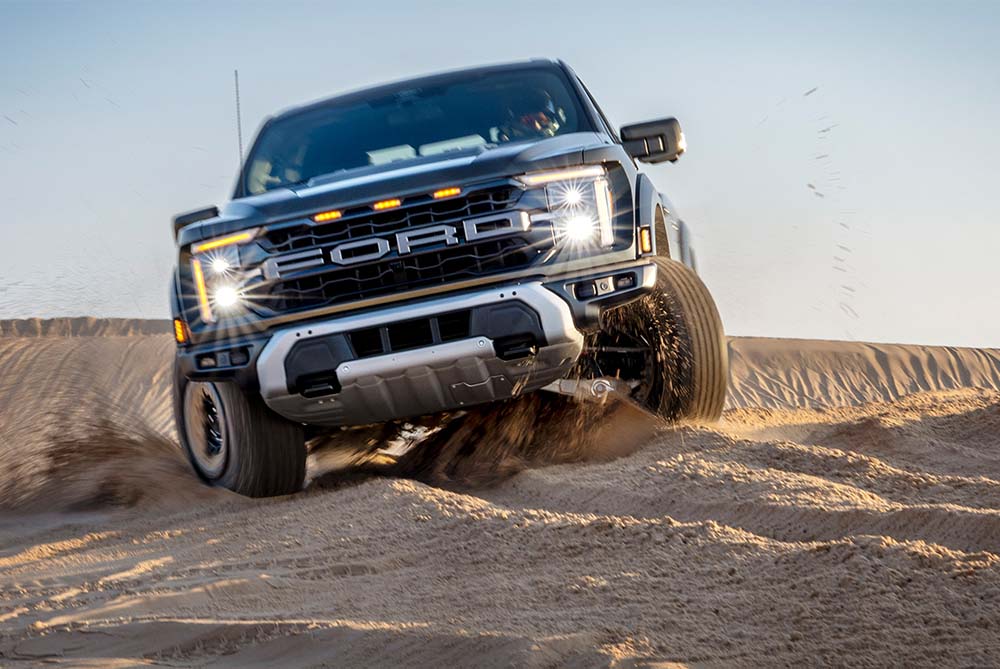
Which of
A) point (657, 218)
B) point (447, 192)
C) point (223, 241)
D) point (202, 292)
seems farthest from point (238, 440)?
point (657, 218)

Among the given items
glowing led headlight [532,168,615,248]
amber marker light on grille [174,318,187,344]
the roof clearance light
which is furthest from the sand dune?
the roof clearance light

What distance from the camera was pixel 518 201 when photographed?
18.2 feet

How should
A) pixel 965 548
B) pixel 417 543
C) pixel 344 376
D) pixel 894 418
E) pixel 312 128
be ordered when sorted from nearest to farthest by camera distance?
pixel 965 548 < pixel 417 543 < pixel 344 376 < pixel 312 128 < pixel 894 418

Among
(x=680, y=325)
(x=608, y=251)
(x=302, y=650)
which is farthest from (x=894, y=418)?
(x=302, y=650)

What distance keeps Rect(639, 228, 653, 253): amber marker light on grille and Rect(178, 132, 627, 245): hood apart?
0.36m

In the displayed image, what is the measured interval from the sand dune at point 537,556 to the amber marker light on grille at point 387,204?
3.86 feet

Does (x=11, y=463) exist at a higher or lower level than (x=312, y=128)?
lower

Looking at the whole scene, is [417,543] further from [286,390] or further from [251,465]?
[251,465]

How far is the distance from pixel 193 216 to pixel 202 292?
0.43m

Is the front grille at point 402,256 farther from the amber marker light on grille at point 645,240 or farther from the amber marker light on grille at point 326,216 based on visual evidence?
the amber marker light on grille at point 645,240

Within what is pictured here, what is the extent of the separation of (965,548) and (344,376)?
2.54 metres

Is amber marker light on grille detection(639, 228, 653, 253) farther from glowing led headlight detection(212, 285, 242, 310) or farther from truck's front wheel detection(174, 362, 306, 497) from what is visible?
truck's front wheel detection(174, 362, 306, 497)

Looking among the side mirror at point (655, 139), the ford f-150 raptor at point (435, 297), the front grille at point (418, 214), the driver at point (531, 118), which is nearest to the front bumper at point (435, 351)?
the ford f-150 raptor at point (435, 297)

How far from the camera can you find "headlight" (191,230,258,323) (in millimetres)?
5711
